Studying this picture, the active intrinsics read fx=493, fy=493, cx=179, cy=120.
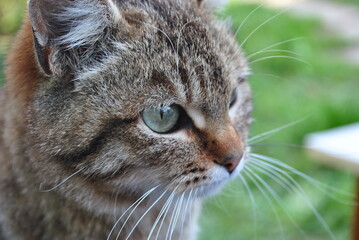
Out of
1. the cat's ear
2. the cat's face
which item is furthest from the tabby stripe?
the cat's ear

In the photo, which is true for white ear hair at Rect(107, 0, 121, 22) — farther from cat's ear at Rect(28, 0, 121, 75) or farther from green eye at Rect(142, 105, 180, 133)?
green eye at Rect(142, 105, 180, 133)

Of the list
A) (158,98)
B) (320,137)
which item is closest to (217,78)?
(158,98)

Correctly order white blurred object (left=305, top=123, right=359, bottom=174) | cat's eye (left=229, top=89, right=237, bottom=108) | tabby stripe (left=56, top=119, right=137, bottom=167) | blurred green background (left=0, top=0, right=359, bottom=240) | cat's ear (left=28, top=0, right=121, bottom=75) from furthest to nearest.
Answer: blurred green background (left=0, top=0, right=359, bottom=240) < white blurred object (left=305, top=123, right=359, bottom=174) < cat's eye (left=229, top=89, right=237, bottom=108) < tabby stripe (left=56, top=119, right=137, bottom=167) < cat's ear (left=28, top=0, right=121, bottom=75)

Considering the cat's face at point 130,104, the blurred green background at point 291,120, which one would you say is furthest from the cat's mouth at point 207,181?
the blurred green background at point 291,120

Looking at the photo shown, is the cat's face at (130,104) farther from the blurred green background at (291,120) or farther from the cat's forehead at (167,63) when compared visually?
the blurred green background at (291,120)

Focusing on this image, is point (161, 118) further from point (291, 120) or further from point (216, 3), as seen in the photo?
point (291, 120)

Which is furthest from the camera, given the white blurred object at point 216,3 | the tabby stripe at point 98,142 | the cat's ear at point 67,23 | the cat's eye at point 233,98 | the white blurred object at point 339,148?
the white blurred object at point 339,148

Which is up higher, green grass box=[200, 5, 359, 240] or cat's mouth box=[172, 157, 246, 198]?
green grass box=[200, 5, 359, 240]

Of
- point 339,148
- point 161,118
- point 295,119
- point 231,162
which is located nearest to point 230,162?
point 231,162
